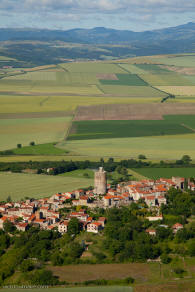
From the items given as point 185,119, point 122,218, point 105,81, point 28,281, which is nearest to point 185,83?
point 105,81

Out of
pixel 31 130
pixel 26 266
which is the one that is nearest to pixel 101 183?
pixel 26 266

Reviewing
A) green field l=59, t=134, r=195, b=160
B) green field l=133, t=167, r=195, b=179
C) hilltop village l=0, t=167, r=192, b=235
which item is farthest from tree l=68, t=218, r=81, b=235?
green field l=59, t=134, r=195, b=160

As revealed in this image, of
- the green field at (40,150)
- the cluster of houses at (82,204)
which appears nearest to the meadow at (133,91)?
the green field at (40,150)

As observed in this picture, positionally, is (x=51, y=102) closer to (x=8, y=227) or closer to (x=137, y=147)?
(x=137, y=147)

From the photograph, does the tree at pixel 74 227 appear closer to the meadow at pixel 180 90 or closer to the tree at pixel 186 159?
the tree at pixel 186 159

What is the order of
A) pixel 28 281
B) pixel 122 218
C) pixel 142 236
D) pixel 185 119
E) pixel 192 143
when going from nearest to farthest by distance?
pixel 28 281, pixel 142 236, pixel 122 218, pixel 192 143, pixel 185 119

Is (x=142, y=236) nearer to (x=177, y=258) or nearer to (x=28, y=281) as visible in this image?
(x=177, y=258)
